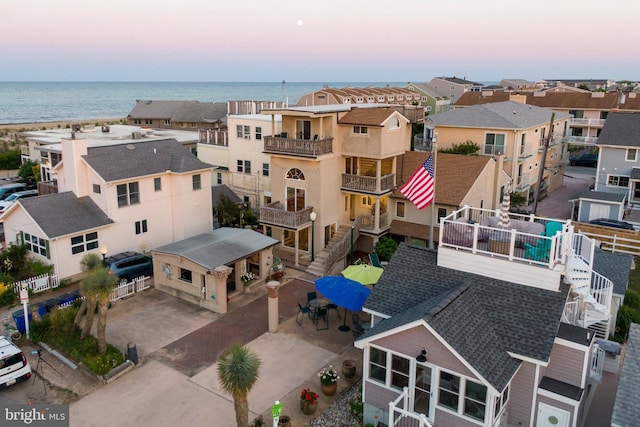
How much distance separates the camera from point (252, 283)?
2564 centimetres

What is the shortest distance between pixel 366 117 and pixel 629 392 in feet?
67.1

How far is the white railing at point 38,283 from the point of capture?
23531 mm

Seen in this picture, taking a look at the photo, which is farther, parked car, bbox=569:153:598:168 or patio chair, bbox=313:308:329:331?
parked car, bbox=569:153:598:168

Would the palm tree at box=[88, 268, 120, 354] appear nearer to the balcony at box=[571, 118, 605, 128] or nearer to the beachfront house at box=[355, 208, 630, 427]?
the beachfront house at box=[355, 208, 630, 427]

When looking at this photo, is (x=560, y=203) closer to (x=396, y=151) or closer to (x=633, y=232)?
(x=633, y=232)

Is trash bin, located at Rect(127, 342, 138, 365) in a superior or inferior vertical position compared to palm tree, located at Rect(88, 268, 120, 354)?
inferior

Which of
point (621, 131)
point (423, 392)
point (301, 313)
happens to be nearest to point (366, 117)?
point (301, 313)

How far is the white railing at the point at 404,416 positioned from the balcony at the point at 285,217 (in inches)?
613

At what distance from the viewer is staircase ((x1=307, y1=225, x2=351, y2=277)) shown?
27353 mm

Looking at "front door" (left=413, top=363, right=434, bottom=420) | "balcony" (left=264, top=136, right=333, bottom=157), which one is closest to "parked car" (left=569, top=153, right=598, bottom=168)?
"balcony" (left=264, top=136, right=333, bottom=157)

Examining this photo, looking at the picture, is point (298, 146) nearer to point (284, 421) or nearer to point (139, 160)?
point (139, 160)

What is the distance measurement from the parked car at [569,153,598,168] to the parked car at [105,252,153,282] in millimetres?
54263

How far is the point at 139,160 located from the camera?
2812 cm

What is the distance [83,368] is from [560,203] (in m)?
38.9
